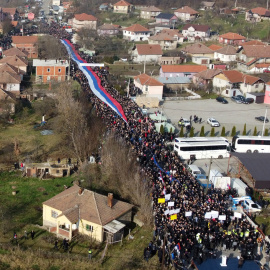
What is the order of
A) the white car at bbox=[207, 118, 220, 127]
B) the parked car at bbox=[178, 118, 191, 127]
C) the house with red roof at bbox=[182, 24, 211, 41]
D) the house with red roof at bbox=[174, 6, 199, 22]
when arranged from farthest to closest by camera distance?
the house with red roof at bbox=[174, 6, 199, 22] → the house with red roof at bbox=[182, 24, 211, 41] → the white car at bbox=[207, 118, 220, 127] → the parked car at bbox=[178, 118, 191, 127]

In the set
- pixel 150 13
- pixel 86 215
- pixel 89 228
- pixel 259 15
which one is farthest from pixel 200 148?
pixel 150 13

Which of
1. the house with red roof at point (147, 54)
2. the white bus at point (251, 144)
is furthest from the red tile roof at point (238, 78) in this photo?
the white bus at point (251, 144)

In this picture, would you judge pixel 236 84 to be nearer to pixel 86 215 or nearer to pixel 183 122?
pixel 183 122

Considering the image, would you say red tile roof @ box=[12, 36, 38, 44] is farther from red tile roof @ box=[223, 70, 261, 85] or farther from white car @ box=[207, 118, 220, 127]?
white car @ box=[207, 118, 220, 127]

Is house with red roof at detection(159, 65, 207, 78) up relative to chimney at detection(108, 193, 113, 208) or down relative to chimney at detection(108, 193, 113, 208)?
down

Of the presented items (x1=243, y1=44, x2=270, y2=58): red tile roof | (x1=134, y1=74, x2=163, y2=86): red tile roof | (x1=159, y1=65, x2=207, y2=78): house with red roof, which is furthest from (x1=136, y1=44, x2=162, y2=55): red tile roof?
(x1=134, y1=74, x2=163, y2=86): red tile roof

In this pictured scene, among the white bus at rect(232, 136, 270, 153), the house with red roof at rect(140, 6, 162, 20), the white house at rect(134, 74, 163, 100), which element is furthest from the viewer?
the house with red roof at rect(140, 6, 162, 20)

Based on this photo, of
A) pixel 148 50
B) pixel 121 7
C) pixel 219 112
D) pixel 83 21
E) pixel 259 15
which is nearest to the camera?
pixel 219 112

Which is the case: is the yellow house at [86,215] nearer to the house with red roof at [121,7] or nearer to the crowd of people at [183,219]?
the crowd of people at [183,219]
